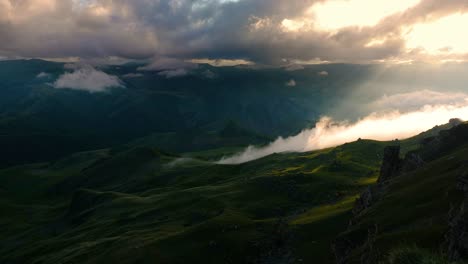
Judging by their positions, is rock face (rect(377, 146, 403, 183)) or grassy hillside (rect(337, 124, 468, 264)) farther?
rock face (rect(377, 146, 403, 183))

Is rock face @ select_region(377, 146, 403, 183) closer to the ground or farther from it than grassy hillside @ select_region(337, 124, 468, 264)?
farther from it

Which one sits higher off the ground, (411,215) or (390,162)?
(390,162)

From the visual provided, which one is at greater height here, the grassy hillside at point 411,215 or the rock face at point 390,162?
the rock face at point 390,162

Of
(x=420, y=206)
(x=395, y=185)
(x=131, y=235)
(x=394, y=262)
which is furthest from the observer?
(x=131, y=235)

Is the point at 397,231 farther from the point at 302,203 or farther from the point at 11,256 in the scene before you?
the point at 11,256

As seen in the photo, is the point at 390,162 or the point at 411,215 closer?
the point at 411,215

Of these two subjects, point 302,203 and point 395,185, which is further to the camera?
point 302,203

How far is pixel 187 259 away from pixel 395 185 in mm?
60408

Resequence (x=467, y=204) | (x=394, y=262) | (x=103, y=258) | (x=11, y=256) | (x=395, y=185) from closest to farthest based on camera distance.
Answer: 1. (x=394, y=262)
2. (x=467, y=204)
3. (x=395, y=185)
4. (x=103, y=258)
5. (x=11, y=256)

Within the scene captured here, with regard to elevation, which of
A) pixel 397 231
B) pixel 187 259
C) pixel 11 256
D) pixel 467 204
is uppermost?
pixel 467 204

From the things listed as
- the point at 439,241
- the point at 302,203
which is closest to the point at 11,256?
the point at 302,203

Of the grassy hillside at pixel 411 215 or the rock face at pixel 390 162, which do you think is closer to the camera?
the grassy hillside at pixel 411 215

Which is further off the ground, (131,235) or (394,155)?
(394,155)

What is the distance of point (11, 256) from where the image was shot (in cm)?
19700
